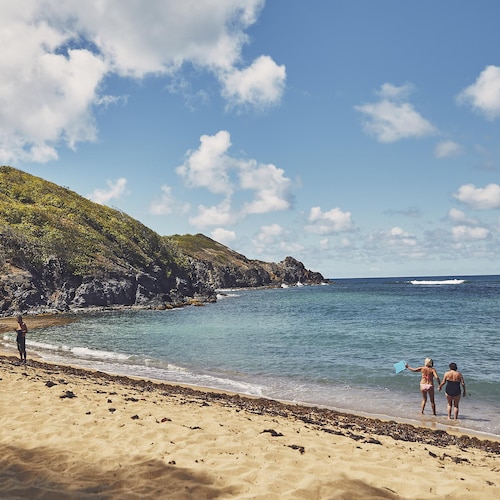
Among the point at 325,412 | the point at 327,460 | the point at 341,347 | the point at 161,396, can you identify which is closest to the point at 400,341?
the point at 341,347

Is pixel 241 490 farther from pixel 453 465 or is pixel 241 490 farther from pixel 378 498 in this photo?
pixel 453 465

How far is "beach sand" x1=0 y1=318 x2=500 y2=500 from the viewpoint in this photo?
655 cm

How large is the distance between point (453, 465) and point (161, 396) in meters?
9.18

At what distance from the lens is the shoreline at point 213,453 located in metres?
6.56

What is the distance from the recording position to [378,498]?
20.9 feet

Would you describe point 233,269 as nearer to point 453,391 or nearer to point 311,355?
point 311,355

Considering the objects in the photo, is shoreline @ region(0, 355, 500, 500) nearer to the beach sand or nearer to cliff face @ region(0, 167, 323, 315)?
the beach sand

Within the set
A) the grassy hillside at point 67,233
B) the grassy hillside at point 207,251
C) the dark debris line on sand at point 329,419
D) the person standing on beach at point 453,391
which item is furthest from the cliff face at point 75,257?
the grassy hillside at point 207,251

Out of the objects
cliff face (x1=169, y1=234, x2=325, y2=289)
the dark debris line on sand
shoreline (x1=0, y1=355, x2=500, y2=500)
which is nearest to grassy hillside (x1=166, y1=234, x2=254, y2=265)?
cliff face (x1=169, y1=234, x2=325, y2=289)

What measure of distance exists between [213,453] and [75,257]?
197ft

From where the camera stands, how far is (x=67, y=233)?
219ft

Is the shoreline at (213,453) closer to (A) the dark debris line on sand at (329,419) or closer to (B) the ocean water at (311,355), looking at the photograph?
(A) the dark debris line on sand at (329,419)

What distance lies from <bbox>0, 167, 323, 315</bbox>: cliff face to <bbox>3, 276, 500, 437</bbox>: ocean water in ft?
49.0

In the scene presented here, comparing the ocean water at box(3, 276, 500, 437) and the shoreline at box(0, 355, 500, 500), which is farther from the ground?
the shoreline at box(0, 355, 500, 500)
